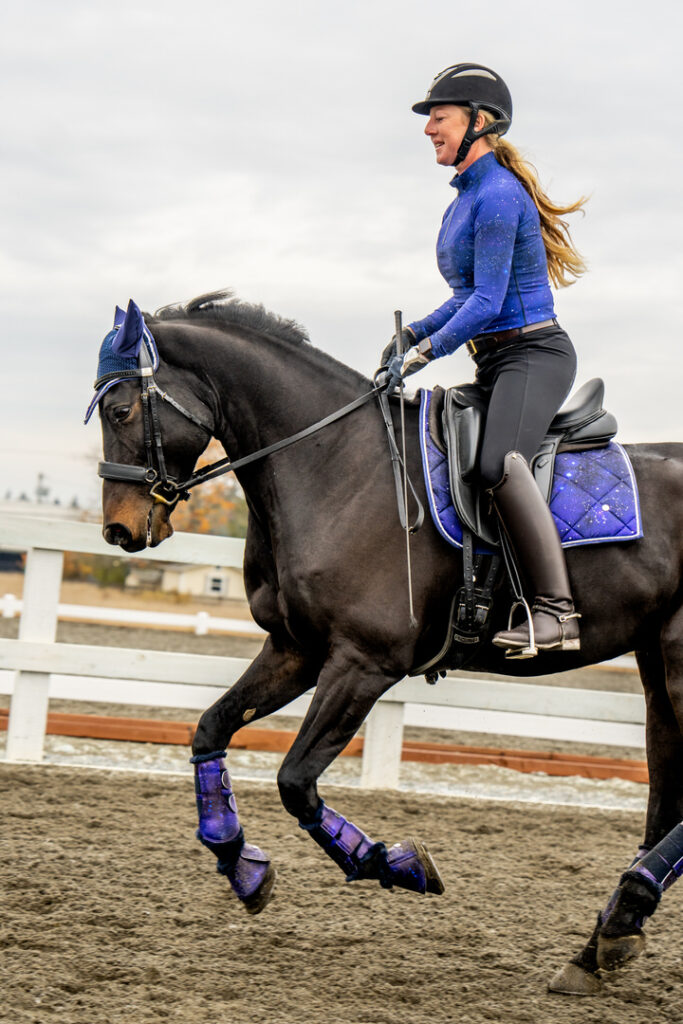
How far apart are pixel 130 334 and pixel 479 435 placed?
1306 millimetres

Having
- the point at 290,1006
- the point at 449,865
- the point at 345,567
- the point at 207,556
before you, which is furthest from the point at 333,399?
the point at 207,556

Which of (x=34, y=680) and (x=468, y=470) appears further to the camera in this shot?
(x=34, y=680)

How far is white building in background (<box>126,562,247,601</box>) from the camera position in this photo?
43656 millimetres

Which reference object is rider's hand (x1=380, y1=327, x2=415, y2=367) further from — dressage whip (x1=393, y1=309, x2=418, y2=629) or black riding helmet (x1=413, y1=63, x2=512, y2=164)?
black riding helmet (x1=413, y1=63, x2=512, y2=164)

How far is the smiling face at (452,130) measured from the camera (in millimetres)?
4000

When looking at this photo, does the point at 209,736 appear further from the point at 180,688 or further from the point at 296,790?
the point at 180,688

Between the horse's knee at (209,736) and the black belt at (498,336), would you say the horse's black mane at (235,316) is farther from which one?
the horse's knee at (209,736)

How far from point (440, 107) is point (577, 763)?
5.68 metres

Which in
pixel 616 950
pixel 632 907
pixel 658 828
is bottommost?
pixel 616 950

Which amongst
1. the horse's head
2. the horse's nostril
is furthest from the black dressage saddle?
the horse's nostril

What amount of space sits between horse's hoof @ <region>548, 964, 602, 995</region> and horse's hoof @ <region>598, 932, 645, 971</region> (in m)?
0.07

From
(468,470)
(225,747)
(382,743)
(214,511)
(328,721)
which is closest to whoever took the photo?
(328,721)

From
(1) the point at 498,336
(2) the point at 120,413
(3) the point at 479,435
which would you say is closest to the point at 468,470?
(3) the point at 479,435

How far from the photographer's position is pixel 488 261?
3.80 m
